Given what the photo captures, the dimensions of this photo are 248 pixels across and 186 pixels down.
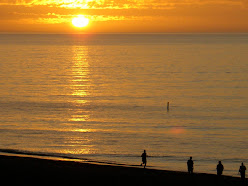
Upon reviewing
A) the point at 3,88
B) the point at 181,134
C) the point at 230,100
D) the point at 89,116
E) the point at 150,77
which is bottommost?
the point at 181,134

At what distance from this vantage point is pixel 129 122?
187ft

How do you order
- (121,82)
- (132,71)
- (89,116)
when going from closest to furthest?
1. (89,116)
2. (121,82)
3. (132,71)

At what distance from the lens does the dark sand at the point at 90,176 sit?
95.9 feet

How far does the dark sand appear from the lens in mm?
29219

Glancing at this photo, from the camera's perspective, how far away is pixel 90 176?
100ft

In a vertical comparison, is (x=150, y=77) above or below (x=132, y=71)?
below

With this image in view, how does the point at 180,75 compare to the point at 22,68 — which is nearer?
the point at 180,75

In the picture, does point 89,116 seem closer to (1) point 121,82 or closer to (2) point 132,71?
(1) point 121,82

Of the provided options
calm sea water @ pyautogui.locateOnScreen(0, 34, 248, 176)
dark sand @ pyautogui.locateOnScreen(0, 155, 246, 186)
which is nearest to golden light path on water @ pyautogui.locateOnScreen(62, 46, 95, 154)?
calm sea water @ pyautogui.locateOnScreen(0, 34, 248, 176)

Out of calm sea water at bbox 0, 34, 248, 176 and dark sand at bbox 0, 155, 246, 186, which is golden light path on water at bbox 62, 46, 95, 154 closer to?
calm sea water at bbox 0, 34, 248, 176

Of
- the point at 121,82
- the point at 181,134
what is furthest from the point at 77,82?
the point at 181,134

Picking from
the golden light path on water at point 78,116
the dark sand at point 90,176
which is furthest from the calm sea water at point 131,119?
the dark sand at point 90,176

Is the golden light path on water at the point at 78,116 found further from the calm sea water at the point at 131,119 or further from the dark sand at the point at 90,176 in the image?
the dark sand at the point at 90,176

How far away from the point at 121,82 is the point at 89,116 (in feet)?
123
